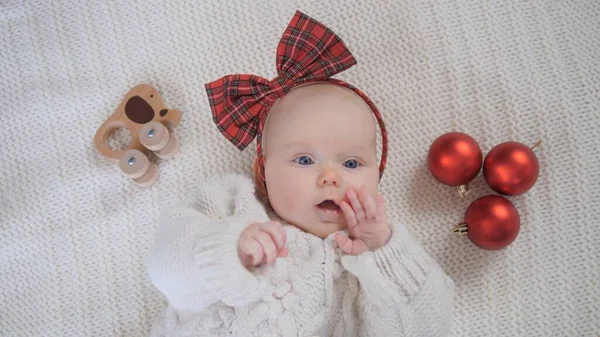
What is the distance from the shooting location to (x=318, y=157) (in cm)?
109

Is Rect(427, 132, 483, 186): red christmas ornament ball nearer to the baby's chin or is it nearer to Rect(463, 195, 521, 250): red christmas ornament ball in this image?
Rect(463, 195, 521, 250): red christmas ornament ball

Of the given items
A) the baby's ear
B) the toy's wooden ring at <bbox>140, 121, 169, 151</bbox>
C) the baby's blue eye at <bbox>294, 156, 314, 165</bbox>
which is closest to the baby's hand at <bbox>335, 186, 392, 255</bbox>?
the baby's blue eye at <bbox>294, 156, 314, 165</bbox>

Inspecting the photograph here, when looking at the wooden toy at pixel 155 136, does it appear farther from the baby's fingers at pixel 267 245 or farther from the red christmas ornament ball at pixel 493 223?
the red christmas ornament ball at pixel 493 223

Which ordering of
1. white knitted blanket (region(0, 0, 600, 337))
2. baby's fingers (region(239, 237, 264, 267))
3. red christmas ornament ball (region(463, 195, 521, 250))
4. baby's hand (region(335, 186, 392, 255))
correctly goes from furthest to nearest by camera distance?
white knitted blanket (region(0, 0, 600, 337)) → red christmas ornament ball (region(463, 195, 521, 250)) → baby's hand (region(335, 186, 392, 255)) → baby's fingers (region(239, 237, 264, 267))

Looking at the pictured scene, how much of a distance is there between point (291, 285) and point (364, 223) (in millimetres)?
201

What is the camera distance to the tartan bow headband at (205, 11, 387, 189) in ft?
3.66

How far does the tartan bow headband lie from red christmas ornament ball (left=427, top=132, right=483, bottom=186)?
0.69ft

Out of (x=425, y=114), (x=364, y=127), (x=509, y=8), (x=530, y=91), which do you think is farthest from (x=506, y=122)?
(x=364, y=127)

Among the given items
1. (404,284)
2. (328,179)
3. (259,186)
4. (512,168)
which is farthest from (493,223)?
(259,186)

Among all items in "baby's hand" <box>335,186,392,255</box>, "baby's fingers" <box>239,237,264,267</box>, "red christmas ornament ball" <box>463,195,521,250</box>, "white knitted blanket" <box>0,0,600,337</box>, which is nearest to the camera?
"baby's fingers" <box>239,237,264,267</box>

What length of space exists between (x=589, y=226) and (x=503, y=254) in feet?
0.77

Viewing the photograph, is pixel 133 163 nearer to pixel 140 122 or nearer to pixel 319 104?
pixel 140 122

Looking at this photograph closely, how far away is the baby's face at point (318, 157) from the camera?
1073mm

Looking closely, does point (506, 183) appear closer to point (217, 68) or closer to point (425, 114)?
point (425, 114)
